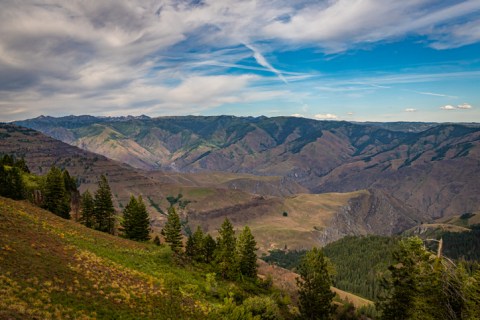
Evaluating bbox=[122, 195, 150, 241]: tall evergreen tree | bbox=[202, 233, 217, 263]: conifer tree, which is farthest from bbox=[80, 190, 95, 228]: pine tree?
bbox=[202, 233, 217, 263]: conifer tree

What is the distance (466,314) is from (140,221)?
79.8 m

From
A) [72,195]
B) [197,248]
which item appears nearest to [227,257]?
[197,248]

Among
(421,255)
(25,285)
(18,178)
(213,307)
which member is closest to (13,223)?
(25,285)

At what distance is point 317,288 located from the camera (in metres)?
57.3

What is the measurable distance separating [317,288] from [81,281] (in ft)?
124

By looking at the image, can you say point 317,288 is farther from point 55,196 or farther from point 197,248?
point 55,196

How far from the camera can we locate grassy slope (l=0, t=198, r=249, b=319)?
99.8ft

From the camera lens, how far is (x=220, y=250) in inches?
3135

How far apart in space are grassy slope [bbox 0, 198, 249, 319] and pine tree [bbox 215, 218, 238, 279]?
1476 cm

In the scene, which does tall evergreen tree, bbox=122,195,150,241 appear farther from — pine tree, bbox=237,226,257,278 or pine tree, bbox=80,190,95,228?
pine tree, bbox=237,226,257,278

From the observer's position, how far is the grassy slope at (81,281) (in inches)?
1198

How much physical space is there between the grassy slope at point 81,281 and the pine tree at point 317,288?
584 inches

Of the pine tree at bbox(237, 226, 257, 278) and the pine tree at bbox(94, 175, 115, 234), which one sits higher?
the pine tree at bbox(94, 175, 115, 234)

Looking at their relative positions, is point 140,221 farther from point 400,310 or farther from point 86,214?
point 400,310
